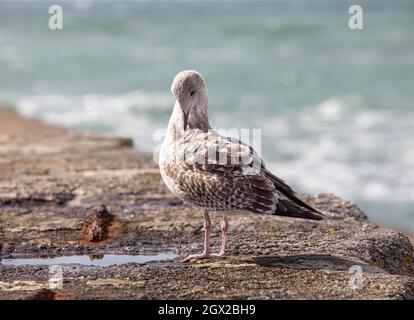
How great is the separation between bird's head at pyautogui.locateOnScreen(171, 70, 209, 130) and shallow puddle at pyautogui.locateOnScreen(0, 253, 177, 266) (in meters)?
0.83

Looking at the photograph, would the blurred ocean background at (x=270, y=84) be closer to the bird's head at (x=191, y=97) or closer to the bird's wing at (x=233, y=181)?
the bird's head at (x=191, y=97)

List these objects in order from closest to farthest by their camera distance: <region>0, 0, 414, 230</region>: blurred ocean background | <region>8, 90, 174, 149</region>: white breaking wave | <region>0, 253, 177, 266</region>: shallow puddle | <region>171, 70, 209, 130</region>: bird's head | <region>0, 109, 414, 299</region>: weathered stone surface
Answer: <region>0, 109, 414, 299</region>: weathered stone surface, <region>0, 253, 177, 266</region>: shallow puddle, <region>171, 70, 209, 130</region>: bird's head, <region>0, 0, 414, 230</region>: blurred ocean background, <region>8, 90, 174, 149</region>: white breaking wave

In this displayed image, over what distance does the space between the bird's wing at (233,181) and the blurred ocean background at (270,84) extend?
6.30 metres

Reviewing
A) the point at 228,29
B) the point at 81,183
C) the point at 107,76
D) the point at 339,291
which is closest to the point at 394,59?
the point at 107,76

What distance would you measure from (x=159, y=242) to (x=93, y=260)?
0.50 m

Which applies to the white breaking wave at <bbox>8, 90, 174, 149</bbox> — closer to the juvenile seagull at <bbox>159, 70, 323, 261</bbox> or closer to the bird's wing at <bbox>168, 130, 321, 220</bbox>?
the juvenile seagull at <bbox>159, 70, 323, 261</bbox>

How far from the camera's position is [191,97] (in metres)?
4.95

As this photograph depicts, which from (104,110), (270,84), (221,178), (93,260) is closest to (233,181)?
(221,178)

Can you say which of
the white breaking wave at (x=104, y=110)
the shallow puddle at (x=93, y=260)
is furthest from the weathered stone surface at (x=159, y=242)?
the white breaking wave at (x=104, y=110)

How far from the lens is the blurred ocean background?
12703 mm

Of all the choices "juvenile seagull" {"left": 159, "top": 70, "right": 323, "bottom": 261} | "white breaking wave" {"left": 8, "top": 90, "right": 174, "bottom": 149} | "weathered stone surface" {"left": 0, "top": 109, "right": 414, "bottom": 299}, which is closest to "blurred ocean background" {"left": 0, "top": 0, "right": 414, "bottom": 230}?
"white breaking wave" {"left": 8, "top": 90, "right": 174, "bottom": 149}

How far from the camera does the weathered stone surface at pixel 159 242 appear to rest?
407cm

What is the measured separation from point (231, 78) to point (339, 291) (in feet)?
58.0

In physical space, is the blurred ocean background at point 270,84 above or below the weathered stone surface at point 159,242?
above
